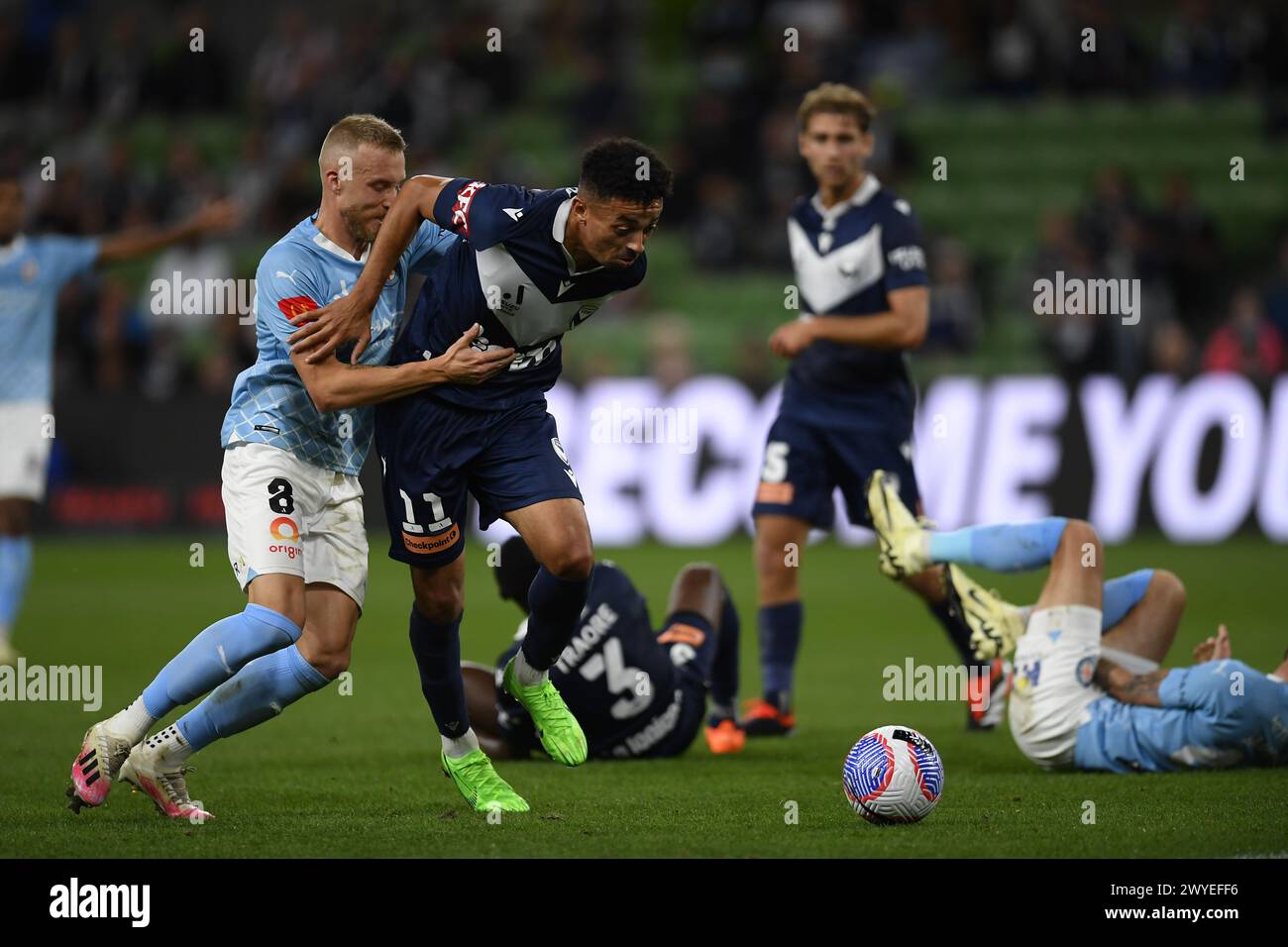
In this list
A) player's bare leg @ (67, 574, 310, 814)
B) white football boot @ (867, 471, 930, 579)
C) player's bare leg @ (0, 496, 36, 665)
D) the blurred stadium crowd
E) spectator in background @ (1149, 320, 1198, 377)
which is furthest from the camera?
the blurred stadium crowd

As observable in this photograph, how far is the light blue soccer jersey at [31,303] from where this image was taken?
965 centimetres

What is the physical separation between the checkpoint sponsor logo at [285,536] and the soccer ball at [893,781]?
192 centimetres

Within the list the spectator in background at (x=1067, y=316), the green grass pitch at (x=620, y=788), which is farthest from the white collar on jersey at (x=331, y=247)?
the spectator in background at (x=1067, y=316)

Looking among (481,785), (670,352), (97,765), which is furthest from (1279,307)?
(97,765)

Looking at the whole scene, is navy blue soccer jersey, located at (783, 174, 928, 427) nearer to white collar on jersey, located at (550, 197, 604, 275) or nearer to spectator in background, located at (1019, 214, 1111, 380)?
white collar on jersey, located at (550, 197, 604, 275)

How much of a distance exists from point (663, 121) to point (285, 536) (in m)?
16.3

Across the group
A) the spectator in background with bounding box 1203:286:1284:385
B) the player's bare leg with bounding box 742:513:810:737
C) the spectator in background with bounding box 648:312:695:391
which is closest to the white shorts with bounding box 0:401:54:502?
the player's bare leg with bounding box 742:513:810:737

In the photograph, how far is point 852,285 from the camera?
7.62 metres

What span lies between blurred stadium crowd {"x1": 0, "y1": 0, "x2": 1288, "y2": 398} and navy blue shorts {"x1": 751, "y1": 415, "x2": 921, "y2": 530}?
8482 millimetres

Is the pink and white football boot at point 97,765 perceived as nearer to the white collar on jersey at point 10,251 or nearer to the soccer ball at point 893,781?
the soccer ball at point 893,781

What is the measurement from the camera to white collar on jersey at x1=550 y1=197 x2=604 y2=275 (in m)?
→ 5.62
